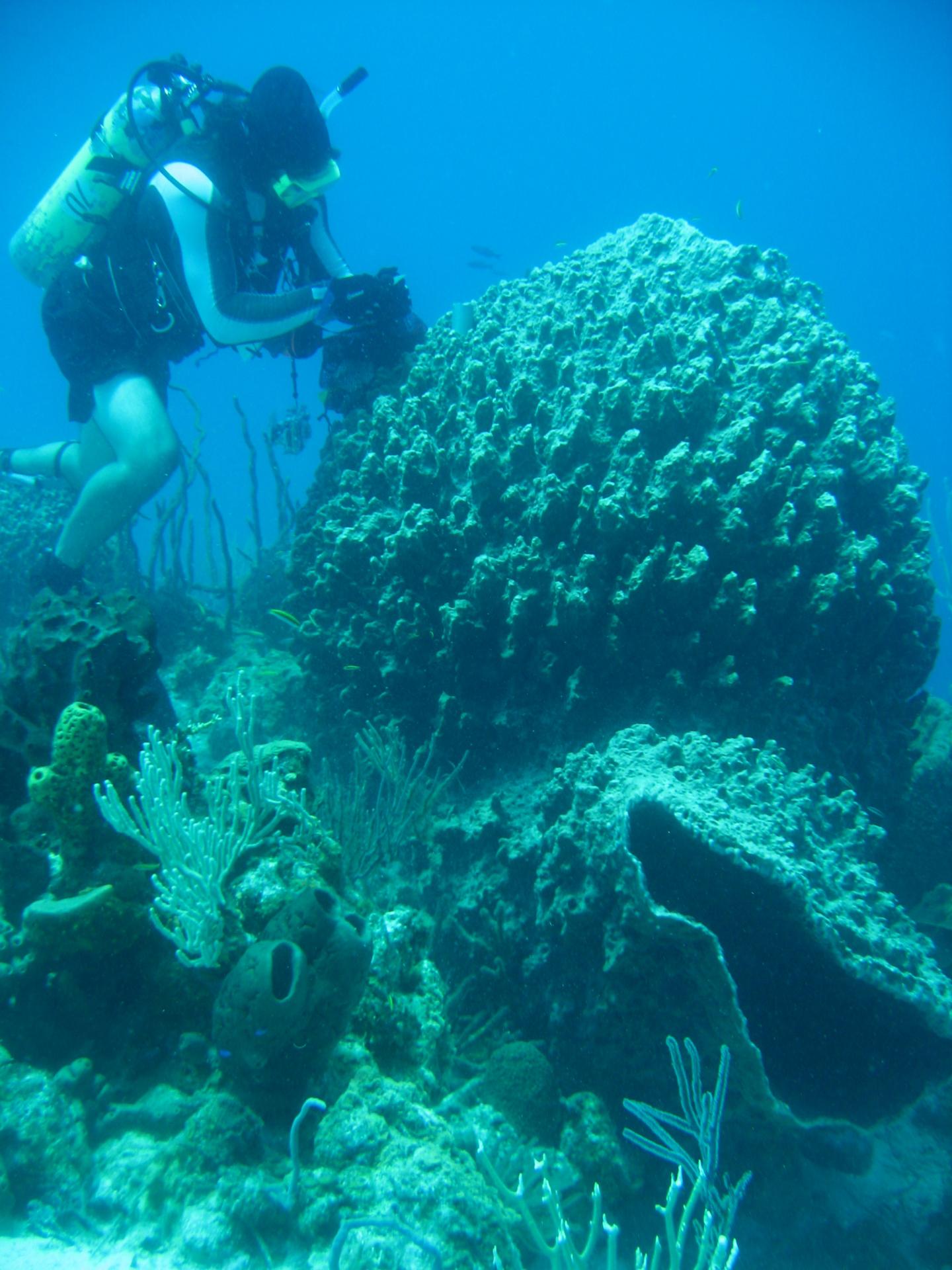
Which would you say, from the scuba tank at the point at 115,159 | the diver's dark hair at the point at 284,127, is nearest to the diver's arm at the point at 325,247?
the diver's dark hair at the point at 284,127

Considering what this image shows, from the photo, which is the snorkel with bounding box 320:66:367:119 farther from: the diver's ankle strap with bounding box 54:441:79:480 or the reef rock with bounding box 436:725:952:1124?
the reef rock with bounding box 436:725:952:1124

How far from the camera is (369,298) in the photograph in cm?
502

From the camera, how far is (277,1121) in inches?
82.0

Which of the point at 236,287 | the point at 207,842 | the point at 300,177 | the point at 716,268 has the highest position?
the point at 716,268

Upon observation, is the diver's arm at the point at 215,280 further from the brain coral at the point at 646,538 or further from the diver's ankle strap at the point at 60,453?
the diver's ankle strap at the point at 60,453

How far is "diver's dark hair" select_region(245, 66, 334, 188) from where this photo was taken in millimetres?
4777

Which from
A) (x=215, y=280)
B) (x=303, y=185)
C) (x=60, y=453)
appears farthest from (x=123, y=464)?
(x=303, y=185)

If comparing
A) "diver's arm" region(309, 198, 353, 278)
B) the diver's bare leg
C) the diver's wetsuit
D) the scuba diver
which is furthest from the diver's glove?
the diver's bare leg

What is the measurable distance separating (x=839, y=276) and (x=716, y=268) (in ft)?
347

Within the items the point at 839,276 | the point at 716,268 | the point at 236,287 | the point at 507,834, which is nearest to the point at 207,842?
the point at 507,834

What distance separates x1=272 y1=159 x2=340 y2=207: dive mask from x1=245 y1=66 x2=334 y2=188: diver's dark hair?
36mm

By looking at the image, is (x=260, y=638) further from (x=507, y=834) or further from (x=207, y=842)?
(x=207, y=842)

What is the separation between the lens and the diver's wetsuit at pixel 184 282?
484 centimetres

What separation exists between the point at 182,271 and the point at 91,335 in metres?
0.98
